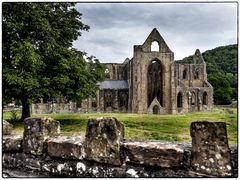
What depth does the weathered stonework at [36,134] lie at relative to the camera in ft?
13.4

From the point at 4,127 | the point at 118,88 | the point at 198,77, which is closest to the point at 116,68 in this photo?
the point at 118,88

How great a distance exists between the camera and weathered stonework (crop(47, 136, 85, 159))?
385cm

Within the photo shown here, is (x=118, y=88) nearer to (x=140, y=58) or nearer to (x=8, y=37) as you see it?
(x=140, y=58)

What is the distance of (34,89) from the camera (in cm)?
1548

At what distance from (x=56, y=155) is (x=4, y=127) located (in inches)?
45.4

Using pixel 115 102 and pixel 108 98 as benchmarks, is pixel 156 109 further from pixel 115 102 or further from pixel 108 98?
pixel 108 98

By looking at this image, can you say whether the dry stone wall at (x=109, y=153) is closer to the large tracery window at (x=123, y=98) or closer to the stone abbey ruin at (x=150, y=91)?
the stone abbey ruin at (x=150, y=91)

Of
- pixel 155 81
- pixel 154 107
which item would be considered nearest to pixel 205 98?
pixel 155 81

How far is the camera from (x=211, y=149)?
3.24 metres

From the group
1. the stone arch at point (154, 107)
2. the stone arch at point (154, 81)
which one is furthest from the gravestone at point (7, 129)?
the stone arch at point (154, 81)

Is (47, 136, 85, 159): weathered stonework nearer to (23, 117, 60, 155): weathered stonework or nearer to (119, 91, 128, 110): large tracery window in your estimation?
(23, 117, 60, 155): weathered stonework

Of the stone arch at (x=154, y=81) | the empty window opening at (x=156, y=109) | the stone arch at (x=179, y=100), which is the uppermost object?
the stone arch at (x=154, y=81)

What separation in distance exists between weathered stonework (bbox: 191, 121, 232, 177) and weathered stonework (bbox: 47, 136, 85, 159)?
4.40 feet

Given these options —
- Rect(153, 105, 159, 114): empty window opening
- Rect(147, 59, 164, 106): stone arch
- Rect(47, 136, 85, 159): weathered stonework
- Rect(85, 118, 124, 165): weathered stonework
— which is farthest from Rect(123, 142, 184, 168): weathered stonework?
Rect(147, 59, 164, 106): stone arch
